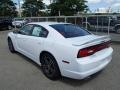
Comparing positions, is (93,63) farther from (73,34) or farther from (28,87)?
(28,87)

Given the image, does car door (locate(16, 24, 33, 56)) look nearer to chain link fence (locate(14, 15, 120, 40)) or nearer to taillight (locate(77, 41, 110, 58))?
taillight (locate(77, 41, 110, 58))

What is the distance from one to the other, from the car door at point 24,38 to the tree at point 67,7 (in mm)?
37237

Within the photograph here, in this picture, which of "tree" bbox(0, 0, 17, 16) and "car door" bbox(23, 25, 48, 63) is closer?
"car door" bbox(23, 25, 48, 63)

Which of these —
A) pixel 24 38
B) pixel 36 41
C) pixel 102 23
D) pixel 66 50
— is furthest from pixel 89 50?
pixel 102 23

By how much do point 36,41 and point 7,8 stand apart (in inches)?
1502

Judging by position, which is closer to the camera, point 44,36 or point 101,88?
point 101,88

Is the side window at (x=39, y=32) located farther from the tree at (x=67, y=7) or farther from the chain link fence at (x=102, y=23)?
the tree at (x=67, y=7)

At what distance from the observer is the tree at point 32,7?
4422 cm

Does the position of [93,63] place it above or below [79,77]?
above

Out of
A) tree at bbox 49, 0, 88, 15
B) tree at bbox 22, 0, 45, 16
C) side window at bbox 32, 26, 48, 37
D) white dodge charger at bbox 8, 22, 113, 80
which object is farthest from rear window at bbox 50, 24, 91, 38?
tree at bbox 22, 0, 45, 16

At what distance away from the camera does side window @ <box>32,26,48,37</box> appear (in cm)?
472

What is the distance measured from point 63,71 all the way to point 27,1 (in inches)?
1699

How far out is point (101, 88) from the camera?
12.9 ft

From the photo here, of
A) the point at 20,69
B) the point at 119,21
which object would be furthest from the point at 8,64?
the point at 119,21
